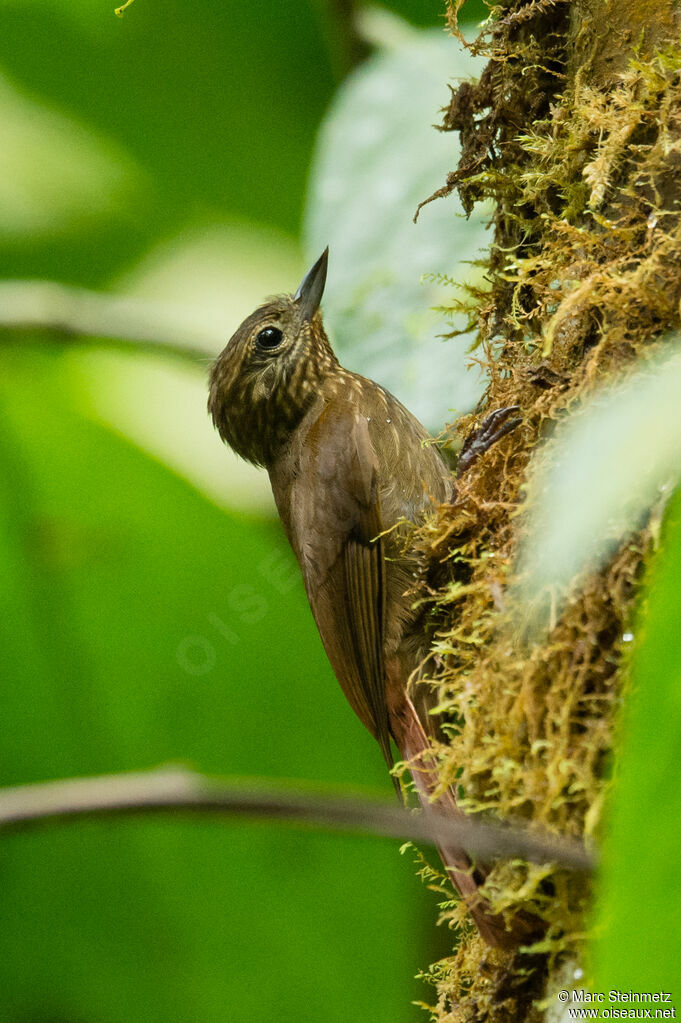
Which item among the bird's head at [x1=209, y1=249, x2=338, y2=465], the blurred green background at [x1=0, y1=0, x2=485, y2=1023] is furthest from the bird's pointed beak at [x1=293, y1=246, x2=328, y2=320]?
the blurred green background at [x1=0, y1=0, x2=485, y2=1023]

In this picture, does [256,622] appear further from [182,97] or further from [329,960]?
[182,97]

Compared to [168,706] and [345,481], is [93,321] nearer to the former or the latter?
[345,481]

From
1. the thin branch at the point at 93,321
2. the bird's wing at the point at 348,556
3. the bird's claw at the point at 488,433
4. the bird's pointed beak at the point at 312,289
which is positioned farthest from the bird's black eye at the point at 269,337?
the bird's claw at the point at 488,433

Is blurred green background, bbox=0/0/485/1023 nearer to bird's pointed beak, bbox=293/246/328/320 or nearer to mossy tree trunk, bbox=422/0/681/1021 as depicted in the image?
bird's pointed beak, bbox=293/246/328/320

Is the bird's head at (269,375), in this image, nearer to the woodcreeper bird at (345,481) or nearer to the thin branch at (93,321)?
the woodcreeper bird at (345,481)

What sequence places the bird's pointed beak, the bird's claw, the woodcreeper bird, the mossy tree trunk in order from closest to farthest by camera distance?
1. the mossy tree trunk
2. the bird's claw
3. the woodcreeper bird
4. the bird's pointed beak

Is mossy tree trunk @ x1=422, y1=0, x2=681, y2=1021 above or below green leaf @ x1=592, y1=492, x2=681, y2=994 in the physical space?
above
